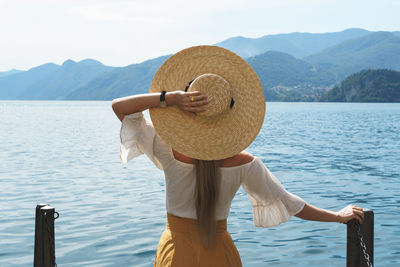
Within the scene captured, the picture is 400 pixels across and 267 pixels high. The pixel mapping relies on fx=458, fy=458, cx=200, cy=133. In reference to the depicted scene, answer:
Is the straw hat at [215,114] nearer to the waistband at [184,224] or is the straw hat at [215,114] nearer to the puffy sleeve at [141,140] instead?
the puffy sleeve at [141,140]

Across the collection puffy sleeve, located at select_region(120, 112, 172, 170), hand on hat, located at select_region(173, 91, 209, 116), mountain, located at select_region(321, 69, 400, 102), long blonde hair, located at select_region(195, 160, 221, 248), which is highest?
mountain, located at select_region(321, 69, 400, 102)

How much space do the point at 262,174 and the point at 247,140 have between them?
10.7 inches

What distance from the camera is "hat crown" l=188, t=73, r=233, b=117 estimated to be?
7.77 ft

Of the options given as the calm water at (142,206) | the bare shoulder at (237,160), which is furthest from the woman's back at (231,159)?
the calm water at (142,206)

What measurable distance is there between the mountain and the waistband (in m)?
177

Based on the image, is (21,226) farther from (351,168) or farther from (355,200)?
(351,168)

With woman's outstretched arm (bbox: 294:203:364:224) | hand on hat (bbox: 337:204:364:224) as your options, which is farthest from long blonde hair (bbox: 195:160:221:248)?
hand on hat (bbox: 337:204:364:224)

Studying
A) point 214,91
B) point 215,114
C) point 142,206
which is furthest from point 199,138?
point 142,206

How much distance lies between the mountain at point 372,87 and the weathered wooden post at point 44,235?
577ft

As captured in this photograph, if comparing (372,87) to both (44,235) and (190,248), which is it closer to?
(44,235)

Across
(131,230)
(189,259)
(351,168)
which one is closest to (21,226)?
(131,230)

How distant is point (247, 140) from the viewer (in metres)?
2.44

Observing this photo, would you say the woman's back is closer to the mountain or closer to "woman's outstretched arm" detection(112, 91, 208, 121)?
"woman's outstretched arm" detection(112, 91, 208, 121)

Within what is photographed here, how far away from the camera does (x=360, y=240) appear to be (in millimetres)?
3289
